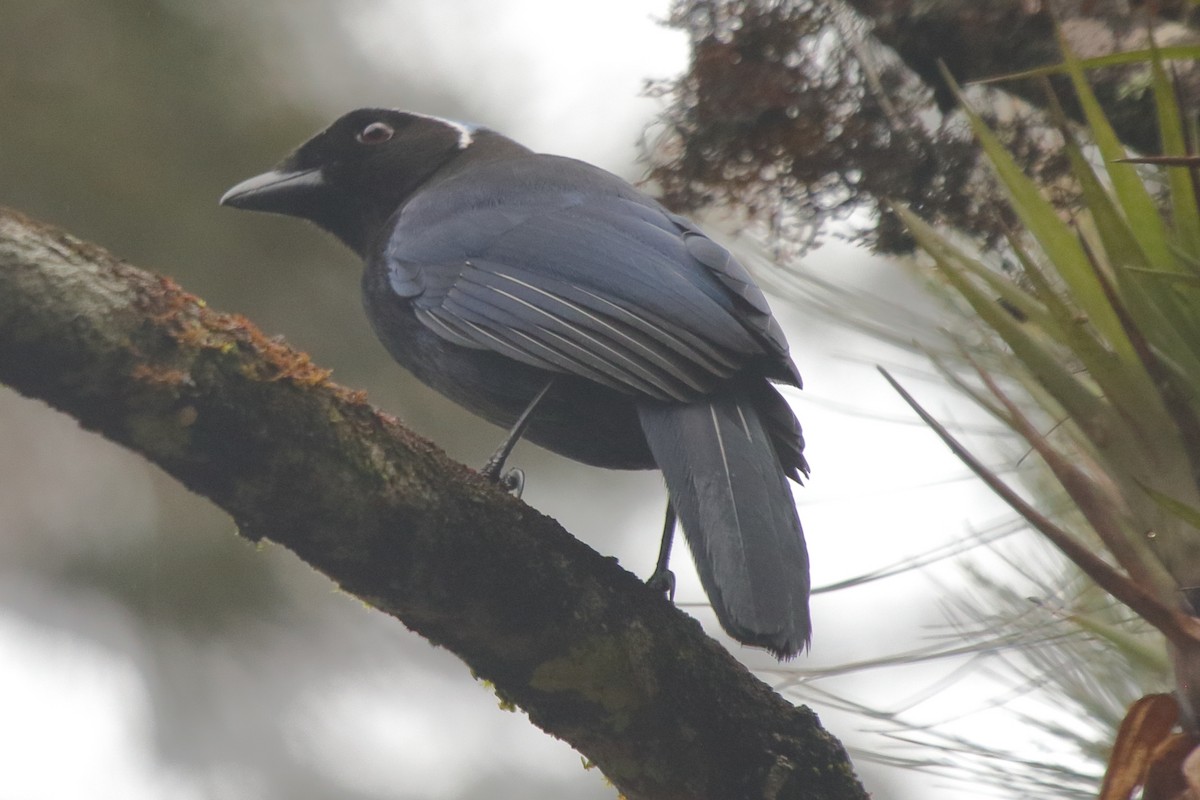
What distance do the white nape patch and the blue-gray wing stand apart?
522mm

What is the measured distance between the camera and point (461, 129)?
4441 millimetres

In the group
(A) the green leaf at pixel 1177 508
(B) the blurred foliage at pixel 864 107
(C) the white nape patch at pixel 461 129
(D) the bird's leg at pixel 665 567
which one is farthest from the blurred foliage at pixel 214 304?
(A) the green leaf at pixel 1177 508

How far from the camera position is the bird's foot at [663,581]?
303 cm

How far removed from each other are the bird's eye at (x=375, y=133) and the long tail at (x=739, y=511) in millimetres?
1839

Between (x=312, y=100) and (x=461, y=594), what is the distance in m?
3.42

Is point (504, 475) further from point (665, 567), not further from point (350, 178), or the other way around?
point (350, 178)

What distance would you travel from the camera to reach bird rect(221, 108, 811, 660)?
2.48 metres

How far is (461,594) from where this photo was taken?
2207 mm

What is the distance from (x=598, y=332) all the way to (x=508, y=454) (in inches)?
12.9

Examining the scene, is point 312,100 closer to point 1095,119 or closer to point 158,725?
point 158,725

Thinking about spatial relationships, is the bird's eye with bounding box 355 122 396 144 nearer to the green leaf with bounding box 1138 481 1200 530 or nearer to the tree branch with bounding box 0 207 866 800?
the tree branch with bounding box 0 207 866 800

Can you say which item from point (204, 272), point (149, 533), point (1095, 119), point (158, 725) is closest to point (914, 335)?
point (1095, 119)

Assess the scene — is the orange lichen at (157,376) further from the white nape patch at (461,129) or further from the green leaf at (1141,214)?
the white nape patch at (461,129)

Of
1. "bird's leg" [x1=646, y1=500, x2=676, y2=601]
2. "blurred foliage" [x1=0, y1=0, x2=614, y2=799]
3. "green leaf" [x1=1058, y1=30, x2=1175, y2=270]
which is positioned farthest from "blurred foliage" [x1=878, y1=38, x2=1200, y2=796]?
"blurred foliage" [x1=0, y1=0, x2=614, y2=799]
